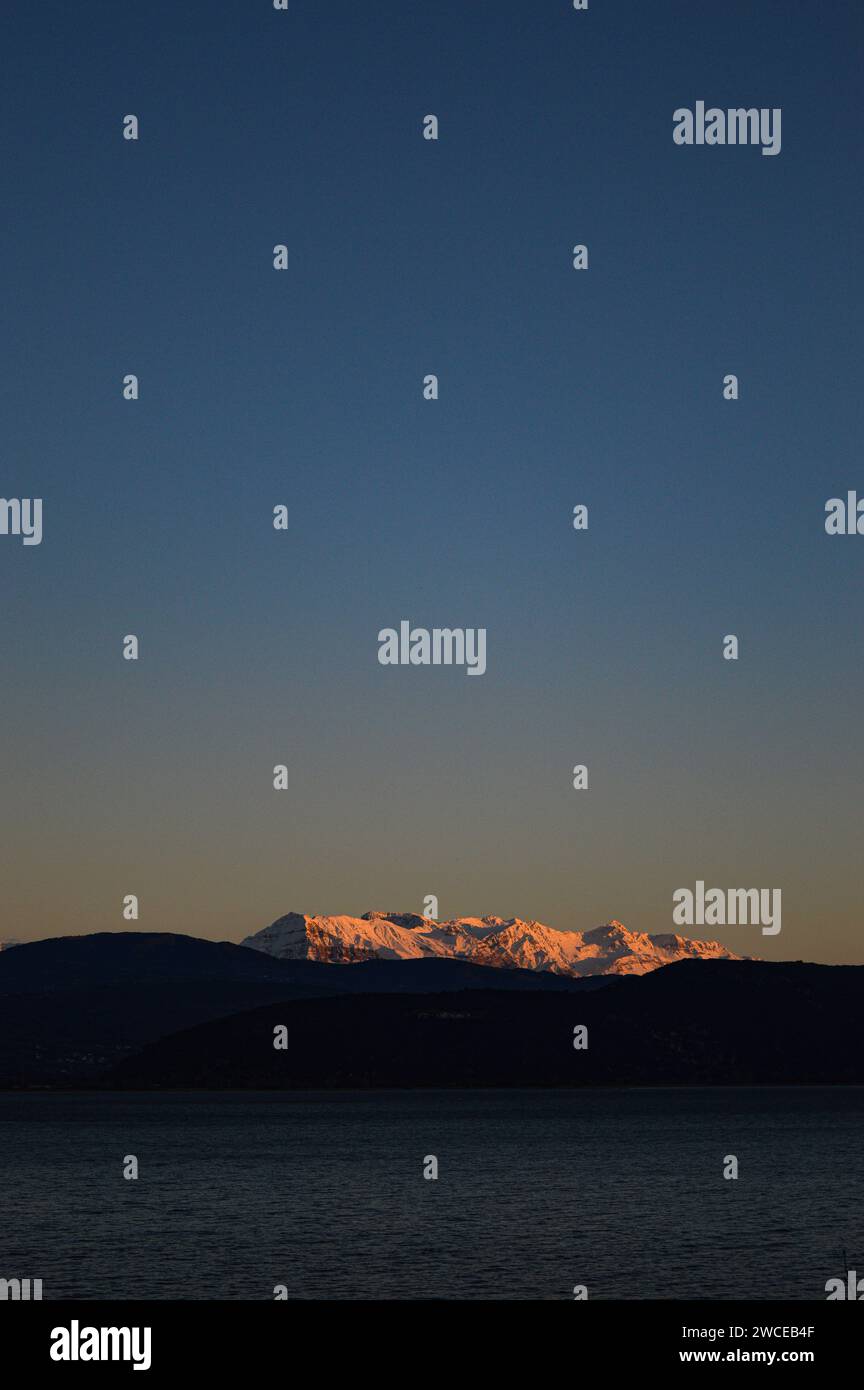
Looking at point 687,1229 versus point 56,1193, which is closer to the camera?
point 687,1229

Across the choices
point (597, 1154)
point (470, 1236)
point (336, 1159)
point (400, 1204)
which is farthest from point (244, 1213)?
point (597, 1154)

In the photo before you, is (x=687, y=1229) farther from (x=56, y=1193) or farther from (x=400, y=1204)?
(x=56, y=1193)

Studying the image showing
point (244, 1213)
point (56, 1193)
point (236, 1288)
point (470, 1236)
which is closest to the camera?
point (236, 1288)
